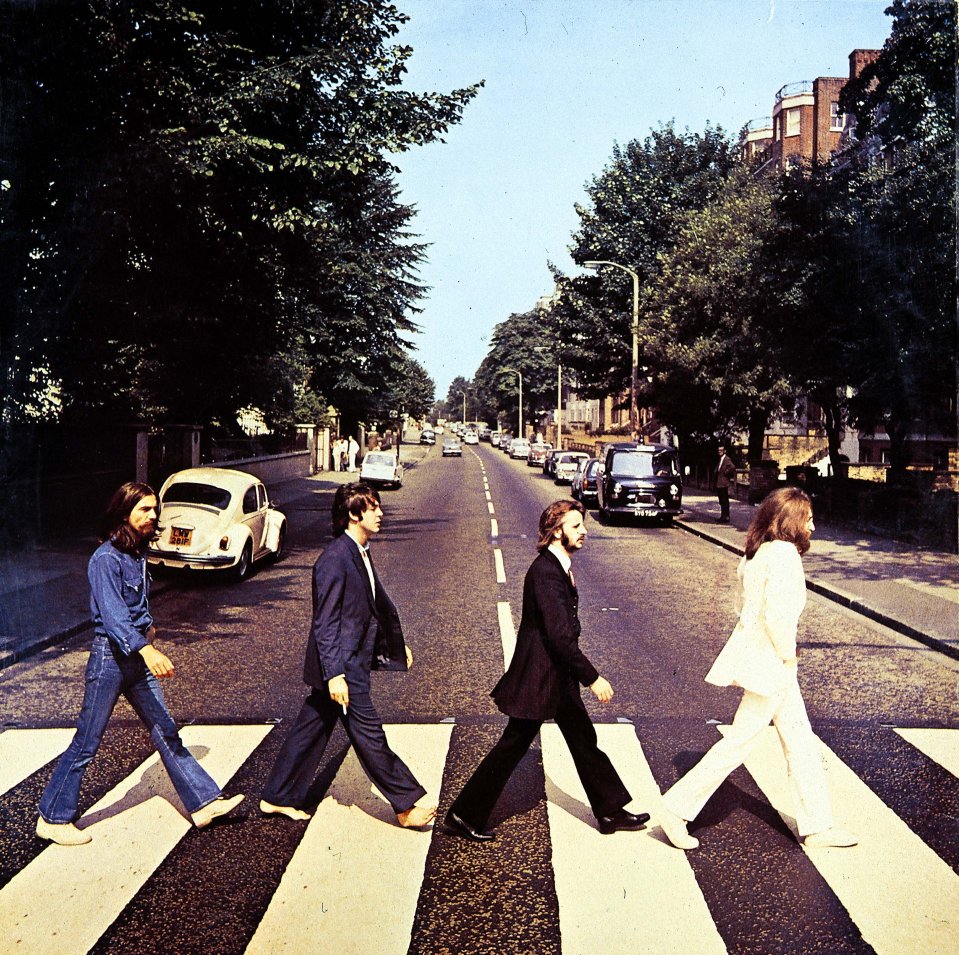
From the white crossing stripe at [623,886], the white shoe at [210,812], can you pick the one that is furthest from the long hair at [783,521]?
the white shoe at [210,812]

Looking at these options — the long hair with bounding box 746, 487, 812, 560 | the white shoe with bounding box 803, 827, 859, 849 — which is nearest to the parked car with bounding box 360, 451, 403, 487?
the long hair with bounding box 746, 487, 812, 560

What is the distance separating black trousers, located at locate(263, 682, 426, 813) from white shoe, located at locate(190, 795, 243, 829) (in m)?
0.22

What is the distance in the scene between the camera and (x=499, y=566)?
1708 centimetres

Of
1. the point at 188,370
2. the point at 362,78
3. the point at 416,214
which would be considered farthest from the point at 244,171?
the point at 416,214

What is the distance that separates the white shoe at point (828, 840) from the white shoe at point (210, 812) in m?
3.07

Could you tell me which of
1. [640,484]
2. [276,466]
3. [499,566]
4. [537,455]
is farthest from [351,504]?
[537,455]

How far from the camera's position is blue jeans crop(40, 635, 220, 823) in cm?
538

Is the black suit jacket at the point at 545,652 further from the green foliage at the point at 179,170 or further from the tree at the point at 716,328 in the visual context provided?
the tree at the point at 716,328

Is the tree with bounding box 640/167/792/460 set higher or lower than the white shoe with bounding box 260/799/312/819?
higher

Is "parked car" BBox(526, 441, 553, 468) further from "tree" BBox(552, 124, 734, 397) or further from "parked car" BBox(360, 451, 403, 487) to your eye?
"parked car" BBox(360, 451, 403, 487)

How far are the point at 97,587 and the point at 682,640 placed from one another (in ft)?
23.0

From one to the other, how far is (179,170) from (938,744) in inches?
507

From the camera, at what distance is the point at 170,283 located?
1994 cm

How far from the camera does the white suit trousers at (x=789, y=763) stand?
532 centimetres
